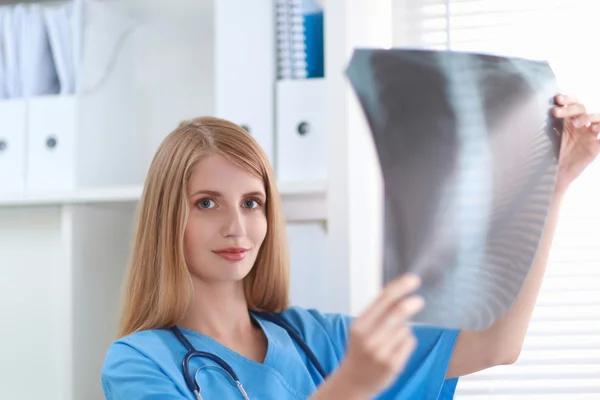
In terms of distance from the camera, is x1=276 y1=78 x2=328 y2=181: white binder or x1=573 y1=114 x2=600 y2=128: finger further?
x1=276 y1=78 x2=328 y2=181: white binder

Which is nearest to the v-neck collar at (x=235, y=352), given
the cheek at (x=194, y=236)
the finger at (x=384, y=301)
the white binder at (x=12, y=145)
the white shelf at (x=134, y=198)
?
the cheek at (x=194, y=236)

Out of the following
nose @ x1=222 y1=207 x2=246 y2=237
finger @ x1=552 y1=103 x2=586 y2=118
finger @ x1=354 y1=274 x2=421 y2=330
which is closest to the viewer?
finger @ x1=354 y1=274 x2=421 y2=330

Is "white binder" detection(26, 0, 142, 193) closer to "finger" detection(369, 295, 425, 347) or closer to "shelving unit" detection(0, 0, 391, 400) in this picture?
"shelving unit" detection(0, 0, 391, 400)

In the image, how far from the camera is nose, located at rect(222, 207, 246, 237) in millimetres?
904

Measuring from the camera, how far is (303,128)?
3.67 ft

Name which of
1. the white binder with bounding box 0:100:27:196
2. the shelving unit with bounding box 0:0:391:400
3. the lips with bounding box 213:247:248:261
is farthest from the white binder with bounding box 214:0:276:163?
the white binder with bounding box 0:100:27:196

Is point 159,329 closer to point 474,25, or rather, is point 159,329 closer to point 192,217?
point 192,217

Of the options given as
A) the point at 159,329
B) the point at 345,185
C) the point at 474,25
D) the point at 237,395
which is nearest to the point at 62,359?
the point at 159,329

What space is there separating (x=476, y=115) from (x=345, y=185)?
1.21 feet

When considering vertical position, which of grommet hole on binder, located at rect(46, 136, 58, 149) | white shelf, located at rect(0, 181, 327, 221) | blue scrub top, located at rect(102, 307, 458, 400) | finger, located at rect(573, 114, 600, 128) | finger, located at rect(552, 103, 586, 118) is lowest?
blue scrub top, located at rect(102, 307, 458, 400)

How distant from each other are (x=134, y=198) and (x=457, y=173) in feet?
2.02

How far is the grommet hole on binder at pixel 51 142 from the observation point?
3.93 feet

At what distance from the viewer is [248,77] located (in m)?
1.13

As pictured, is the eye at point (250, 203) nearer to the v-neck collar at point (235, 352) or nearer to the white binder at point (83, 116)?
the v-neck collar at point (235, 352)
